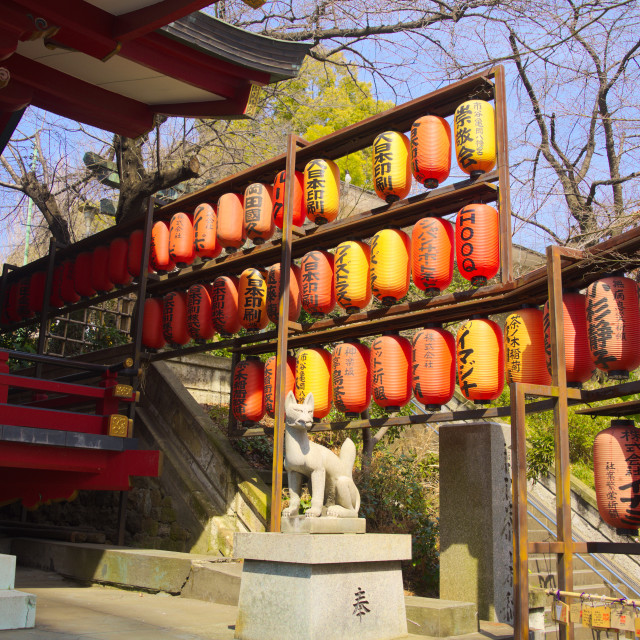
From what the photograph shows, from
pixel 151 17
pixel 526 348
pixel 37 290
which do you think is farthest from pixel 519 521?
pixel 37 290

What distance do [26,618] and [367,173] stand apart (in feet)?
110

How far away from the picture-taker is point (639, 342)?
6066mm

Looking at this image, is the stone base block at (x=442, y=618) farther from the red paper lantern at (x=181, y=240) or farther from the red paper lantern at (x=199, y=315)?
the red paper lantern at (x=181, y=240)

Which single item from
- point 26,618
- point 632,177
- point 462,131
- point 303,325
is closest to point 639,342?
point 462,131

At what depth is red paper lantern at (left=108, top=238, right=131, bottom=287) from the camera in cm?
1276

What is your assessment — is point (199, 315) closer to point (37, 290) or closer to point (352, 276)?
point (352, 276)

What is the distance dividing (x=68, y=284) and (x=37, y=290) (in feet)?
4.18

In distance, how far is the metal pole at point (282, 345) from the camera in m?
8.83

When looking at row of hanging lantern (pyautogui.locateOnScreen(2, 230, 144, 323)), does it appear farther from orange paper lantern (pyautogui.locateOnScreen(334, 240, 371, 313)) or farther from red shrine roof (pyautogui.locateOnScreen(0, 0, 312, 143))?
orange paper lantern (pyautogui.locateOnScreen(334, 240, 371, 313))

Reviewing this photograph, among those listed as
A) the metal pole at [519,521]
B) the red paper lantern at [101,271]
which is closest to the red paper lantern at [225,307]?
the red paper lantern at [101,271]

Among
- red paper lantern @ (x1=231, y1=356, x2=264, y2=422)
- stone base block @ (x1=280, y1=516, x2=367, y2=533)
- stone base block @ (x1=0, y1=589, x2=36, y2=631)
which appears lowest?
stone base block @ (x1=0, y1=589, x2=36, y2=631)

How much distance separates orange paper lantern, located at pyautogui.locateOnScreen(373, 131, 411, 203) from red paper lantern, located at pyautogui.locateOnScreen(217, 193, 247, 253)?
2.91 metres

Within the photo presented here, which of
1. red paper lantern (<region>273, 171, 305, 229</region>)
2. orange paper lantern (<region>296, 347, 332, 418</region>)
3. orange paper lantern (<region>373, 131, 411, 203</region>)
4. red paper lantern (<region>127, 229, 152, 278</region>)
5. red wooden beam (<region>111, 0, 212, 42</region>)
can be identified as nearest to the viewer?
red wooden beam (<region>111, 0, 212, 42</region>)

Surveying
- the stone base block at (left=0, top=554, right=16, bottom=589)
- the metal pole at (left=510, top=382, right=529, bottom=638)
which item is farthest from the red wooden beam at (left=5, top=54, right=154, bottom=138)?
the metal pole at (left=510, top=382, right=529, bottom=638)
